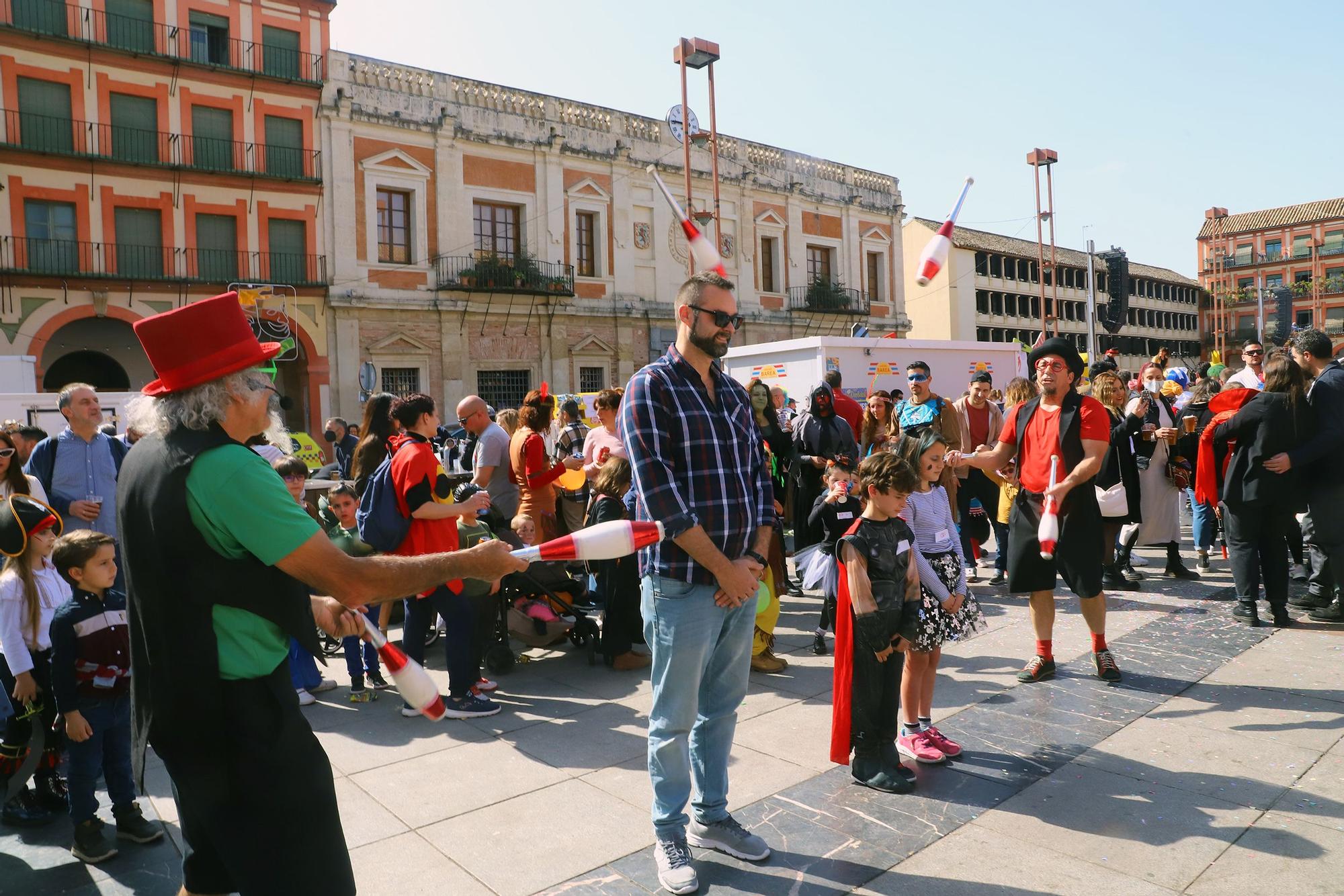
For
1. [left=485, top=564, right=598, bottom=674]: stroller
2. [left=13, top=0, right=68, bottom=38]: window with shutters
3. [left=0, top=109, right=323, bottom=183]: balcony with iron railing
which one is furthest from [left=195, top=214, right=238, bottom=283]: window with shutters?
[left=485, top=564, right=598, bottom=674]: stroller

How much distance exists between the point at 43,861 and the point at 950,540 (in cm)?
436

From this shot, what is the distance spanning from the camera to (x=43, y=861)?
372 centimetres

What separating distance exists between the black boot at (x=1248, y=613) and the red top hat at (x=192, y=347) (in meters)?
7.09

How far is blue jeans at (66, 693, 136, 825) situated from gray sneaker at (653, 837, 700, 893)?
2.23 metres

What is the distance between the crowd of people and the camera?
85.7 inches

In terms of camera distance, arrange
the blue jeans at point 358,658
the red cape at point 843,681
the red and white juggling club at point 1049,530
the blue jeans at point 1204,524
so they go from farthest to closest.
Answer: the blue jeans at point 1204,524
the blue jeans at point 358,658
the red and white juggling club at point 1049,530
the red cape at point 843,681

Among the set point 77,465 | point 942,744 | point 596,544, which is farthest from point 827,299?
point 596,544

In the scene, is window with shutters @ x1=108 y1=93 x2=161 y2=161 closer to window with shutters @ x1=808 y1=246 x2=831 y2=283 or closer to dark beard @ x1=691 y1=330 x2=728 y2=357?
window with shutters @ x1=808 y1=246 x2=831 y2=283

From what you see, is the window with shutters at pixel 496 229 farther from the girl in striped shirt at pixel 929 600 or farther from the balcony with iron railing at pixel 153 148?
the girl in striped shirt at pixel 929 600

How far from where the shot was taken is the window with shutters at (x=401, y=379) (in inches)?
976

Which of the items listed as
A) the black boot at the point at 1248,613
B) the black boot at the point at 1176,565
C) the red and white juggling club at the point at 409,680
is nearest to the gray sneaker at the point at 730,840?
the red and white juggling club at the point at 409,680

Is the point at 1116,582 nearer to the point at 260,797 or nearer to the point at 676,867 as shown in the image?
the point at 676,867

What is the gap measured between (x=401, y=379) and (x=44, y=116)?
9850mm

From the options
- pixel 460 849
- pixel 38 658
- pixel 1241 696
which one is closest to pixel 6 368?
pixel 38 658
